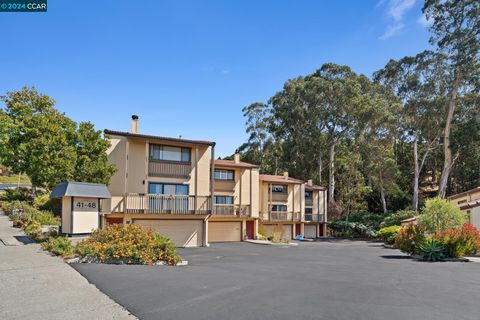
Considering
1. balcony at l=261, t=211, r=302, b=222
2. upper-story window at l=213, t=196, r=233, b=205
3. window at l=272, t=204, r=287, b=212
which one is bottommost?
balcony at l=261, t=211, r=302, b=222

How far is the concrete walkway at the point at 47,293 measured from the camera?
7401 millimetres

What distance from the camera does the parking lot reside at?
7.77 meters

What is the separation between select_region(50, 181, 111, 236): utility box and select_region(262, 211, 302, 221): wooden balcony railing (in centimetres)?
2380

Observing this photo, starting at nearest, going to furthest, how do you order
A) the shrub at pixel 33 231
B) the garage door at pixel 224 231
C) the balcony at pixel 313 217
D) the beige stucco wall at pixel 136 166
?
the shrub at pixel 33 231 → the beige stucco wall at pixel 136 166 → the garage door at pixel 224 231 → the balcony at pixel 313 217

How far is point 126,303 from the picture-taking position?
8258mm

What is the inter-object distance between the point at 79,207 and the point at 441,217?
62.1ft

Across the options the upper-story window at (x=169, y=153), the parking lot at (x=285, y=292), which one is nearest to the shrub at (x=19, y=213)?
the upper-story window at (x=169, y=153)

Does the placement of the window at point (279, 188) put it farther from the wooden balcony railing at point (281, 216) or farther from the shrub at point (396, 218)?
the shrub at point (396, 218)

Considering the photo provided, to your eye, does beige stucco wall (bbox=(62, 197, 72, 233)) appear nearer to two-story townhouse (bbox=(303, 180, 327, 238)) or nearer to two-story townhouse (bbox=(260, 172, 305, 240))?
two-story townhouse (bbox=(260, 172, 305, 240))

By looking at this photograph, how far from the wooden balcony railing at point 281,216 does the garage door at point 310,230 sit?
367 cm

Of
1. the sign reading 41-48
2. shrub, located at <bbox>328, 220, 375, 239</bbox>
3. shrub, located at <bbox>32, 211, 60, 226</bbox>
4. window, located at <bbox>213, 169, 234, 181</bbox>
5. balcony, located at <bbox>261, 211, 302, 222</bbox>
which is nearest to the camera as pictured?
the sign reading 41-48

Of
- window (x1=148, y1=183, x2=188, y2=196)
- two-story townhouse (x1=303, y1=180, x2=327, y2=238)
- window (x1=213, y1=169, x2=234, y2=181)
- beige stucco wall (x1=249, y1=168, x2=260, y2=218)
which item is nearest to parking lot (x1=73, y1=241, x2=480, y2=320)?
window (x1=148, y1=183, x2=188, y2=196)

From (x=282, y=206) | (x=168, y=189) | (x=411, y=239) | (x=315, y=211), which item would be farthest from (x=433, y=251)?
(x=315, y=211)

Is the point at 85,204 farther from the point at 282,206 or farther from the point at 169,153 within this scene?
the point at 282,206
